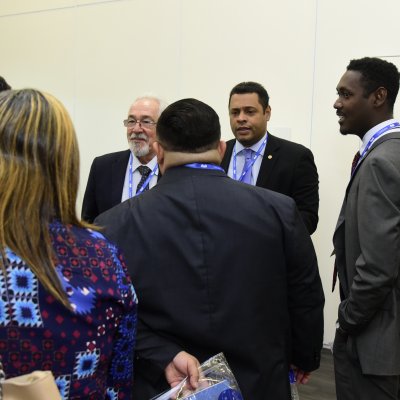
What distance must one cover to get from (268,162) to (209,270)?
1754 mm

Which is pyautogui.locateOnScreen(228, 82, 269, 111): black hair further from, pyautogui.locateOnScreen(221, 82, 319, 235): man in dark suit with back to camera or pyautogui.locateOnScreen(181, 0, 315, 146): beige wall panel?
pyautogui.locateOnScreen(181, 0, 315, 146): beige wall panel

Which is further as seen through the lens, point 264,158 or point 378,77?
point 264,158

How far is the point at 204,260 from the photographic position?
1480mm

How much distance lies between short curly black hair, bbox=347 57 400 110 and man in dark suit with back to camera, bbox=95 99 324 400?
0.97m

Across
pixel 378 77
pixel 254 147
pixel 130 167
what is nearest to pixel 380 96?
pixel 378 77

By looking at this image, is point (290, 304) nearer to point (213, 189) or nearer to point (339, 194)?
point (213, 189)

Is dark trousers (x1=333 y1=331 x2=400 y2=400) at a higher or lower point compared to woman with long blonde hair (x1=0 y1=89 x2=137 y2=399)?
lower

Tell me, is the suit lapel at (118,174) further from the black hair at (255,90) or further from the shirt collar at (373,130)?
the shirt collar at (373,130)

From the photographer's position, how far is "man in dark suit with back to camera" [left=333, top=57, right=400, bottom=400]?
1896 mm

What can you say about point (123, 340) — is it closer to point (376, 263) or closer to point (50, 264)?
point (50, 264)

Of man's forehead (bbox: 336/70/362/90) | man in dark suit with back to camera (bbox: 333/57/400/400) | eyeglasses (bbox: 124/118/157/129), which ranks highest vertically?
man's forehead (bbox: 336/70/362/90)

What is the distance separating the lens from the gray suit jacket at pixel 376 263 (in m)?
1.89

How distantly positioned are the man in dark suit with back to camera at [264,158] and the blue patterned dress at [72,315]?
2109mm

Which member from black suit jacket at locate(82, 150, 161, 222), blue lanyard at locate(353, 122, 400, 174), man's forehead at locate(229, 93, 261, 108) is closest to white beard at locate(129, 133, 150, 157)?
black suit jacket at locate(82, 150, 161, 222)
